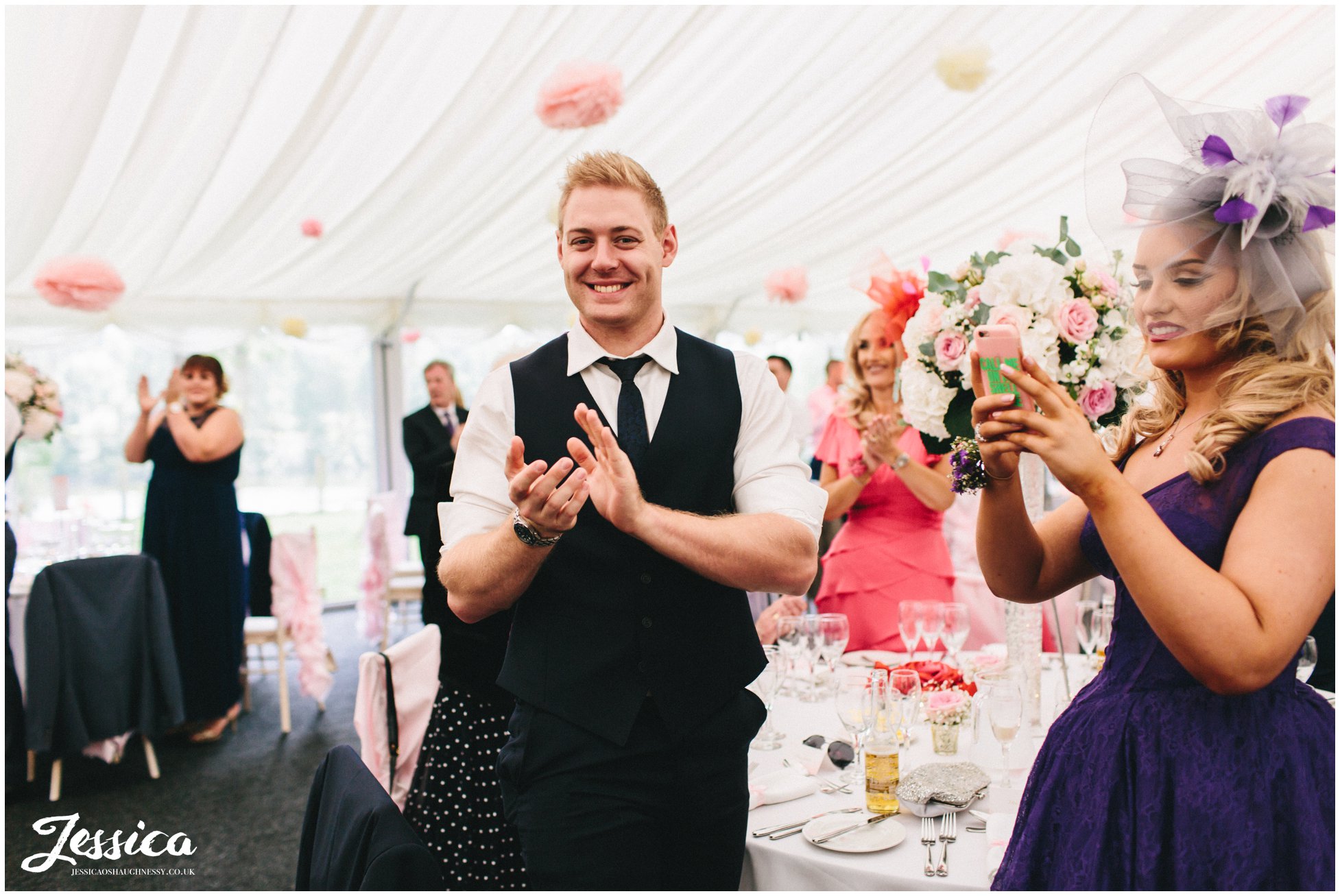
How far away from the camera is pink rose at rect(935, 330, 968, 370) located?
5.59 ft

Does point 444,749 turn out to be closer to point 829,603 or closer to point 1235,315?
point 829,603

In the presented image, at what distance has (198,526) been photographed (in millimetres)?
4664

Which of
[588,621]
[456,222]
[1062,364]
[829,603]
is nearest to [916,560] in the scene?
[829,603]

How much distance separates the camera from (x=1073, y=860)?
117 centimetres

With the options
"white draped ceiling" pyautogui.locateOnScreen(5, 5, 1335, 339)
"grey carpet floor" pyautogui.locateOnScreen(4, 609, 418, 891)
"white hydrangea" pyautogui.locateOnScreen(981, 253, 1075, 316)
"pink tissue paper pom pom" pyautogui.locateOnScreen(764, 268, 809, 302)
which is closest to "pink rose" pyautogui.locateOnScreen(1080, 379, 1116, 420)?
"white hydrangea" pyautogui.locateOnScreen(981, 253, 1075, 316)

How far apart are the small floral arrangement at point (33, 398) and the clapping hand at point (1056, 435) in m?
4.63

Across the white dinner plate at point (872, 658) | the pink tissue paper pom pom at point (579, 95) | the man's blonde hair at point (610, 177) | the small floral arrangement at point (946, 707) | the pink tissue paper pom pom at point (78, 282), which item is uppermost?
the pink tissue paper pom pom at point (579, 95)

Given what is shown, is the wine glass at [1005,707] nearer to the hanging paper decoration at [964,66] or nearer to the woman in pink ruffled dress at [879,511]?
the woman in pink ruffled dress at [879,511]

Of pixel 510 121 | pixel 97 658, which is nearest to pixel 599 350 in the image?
pixel 97 658

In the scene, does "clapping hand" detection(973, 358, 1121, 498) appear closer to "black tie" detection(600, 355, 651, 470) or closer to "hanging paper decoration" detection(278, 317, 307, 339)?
"black tie" detection(600, 355, 651, 470)

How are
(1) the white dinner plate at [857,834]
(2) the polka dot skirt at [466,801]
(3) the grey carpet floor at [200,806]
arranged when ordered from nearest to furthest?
(1) the white dinner plate at [857,834] → (2) the polka dot skirt at [466,801] → (3) the grey carpet floor at [200,806]

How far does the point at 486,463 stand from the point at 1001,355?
85 cm

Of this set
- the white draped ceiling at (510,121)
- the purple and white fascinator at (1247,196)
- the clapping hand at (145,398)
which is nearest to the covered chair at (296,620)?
the clapping hand at (145,398)

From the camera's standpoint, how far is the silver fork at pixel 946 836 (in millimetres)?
1361
